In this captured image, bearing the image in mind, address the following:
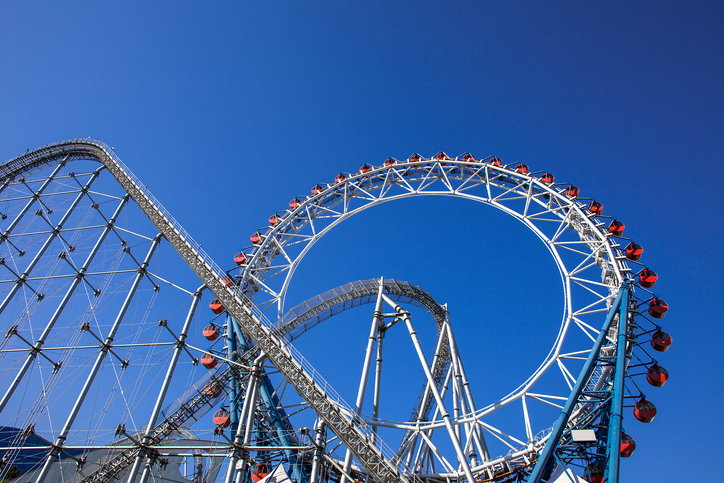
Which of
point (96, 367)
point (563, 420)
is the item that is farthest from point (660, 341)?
point (96, 367)

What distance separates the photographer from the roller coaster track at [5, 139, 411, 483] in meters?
13.0

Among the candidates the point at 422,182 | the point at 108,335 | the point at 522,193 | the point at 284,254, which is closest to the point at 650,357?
the point at 522,193

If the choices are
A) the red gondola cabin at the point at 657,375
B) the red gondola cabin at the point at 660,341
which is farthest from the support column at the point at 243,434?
the red gondola cabin at the point at 660,341

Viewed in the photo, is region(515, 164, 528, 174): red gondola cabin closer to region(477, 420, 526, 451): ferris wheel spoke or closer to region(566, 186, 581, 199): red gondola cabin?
region(566, 186, 581, 199): red gondola cabin

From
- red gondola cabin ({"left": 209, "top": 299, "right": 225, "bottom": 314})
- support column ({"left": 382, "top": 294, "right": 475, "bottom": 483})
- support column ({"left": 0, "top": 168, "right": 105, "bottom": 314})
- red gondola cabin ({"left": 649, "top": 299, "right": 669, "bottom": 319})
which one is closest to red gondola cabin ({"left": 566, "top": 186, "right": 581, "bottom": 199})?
red gondola cabin ({"left": 649, "top": 299, "right": 669, "bottom": 319})

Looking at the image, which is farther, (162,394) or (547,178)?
(547,178)

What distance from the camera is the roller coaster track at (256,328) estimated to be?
513 inches

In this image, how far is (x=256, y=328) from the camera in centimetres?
1524

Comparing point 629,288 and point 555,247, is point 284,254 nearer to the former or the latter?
point 555,247

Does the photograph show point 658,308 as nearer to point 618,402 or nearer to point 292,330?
point 618,402

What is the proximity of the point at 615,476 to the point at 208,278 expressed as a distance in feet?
44.7

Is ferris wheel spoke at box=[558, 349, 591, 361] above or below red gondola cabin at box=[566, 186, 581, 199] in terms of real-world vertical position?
below

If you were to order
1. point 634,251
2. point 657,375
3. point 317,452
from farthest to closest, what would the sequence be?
point 634,251
point 657,375
point 317,452

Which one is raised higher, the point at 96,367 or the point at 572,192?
the point at 572,192
